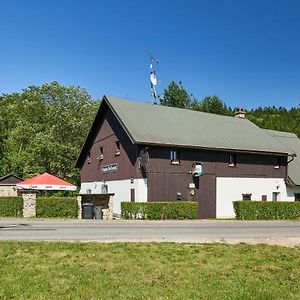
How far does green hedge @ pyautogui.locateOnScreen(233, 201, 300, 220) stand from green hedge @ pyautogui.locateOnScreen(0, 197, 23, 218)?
1427 cm

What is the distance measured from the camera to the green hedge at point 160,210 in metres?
26.1

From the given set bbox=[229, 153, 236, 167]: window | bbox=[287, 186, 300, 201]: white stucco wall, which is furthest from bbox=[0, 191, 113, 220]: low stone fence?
bbox=[287, 186, 300, 201]: white stucco wall

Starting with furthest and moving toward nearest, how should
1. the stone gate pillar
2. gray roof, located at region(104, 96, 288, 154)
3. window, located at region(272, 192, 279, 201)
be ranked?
1. window, located at region(272, 192, 279, 201)
2. gray roof, located at region(104, 96, 288, 154)
3. the stone gate pillar

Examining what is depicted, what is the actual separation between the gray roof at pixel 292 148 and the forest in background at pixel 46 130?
21578 millimetres

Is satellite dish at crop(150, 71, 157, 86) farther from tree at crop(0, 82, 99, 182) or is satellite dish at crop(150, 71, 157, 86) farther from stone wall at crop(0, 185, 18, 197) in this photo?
stone wall at crop(0, 185, 18, 197)

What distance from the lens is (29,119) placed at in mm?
60562

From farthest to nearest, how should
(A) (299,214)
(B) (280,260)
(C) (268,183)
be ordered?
(C) (268,183) < (A) (299,214) < (B) (280,260)

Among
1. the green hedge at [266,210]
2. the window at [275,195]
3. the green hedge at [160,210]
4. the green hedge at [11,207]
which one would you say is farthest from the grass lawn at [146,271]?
the window at [275,195]

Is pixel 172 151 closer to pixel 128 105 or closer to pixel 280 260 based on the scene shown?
pixel 128 105

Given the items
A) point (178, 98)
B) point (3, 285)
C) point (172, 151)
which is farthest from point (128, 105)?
point (178, 98)

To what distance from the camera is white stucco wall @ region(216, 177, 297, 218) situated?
108ft

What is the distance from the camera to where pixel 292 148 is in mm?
43531

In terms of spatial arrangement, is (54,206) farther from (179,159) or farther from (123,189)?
(179,159)

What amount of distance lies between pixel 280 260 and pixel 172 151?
20.2 m
